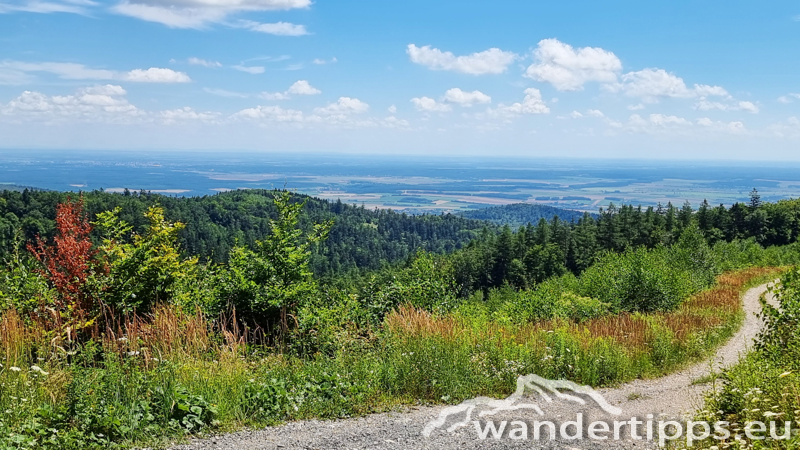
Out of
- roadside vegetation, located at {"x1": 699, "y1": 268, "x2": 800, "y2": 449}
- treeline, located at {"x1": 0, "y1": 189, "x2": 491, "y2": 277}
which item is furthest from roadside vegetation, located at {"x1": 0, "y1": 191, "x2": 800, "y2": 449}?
treeline, located at {"x1": 0, "y1": 189, "x2": 491, "y2": 277}

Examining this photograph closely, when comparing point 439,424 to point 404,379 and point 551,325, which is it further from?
point 551,325

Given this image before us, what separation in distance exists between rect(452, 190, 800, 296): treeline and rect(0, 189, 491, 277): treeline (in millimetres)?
14633

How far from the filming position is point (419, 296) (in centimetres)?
944

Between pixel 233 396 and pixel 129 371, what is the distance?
1263 mm

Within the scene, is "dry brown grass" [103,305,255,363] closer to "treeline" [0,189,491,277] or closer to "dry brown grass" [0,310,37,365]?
"dry brown grass" [0,310,37,365]

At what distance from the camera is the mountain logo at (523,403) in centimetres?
537

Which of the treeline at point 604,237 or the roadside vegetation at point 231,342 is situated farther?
the treeline at point 604,237

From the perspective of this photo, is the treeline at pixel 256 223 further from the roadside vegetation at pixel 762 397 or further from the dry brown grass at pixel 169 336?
the roadside vegetation at pixel 762 397

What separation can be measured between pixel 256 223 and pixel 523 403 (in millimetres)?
143044

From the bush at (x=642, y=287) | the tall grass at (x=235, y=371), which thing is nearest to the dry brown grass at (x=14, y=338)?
the tall grass at (x=235, y=371)

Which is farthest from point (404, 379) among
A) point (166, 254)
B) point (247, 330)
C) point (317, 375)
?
point (166, 254)

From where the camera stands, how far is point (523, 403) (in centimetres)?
604

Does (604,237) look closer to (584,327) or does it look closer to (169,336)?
(584,327)

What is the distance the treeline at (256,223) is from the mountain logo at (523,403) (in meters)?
62.0
